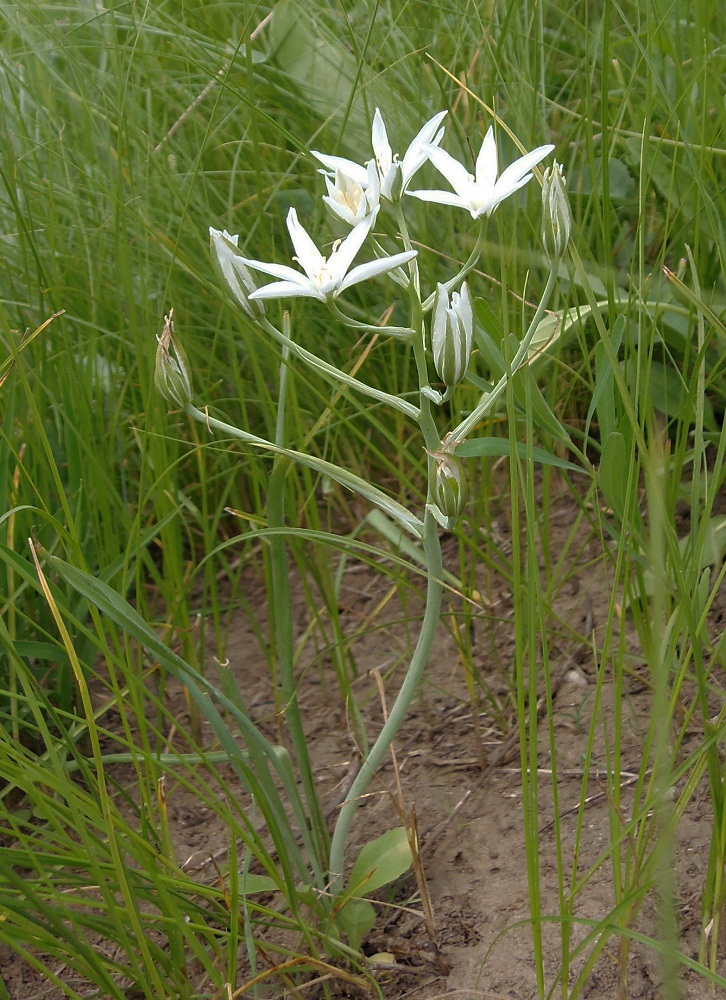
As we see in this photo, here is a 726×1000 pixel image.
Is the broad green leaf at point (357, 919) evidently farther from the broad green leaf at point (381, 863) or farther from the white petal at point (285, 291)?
the white petal at point (285, 291)

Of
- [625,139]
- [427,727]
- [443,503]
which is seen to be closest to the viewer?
[443,503]

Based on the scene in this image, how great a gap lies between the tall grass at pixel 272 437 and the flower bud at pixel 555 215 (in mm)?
49

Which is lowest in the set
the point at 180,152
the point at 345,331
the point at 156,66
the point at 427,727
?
the point at 427,727

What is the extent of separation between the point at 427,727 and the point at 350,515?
373mm

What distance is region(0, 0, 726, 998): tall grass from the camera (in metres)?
0.73

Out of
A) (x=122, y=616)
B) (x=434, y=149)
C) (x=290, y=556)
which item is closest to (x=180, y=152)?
(x=290, y=556)

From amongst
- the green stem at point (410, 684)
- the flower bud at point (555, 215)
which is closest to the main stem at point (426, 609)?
the green stem at point (410, 684)

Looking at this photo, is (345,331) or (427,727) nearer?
(427,727)

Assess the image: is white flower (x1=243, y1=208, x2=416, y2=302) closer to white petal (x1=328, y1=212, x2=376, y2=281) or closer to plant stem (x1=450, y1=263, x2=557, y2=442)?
white petal (x1=328, y1=212, x2=376, y2=281)

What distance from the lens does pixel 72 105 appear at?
162cm

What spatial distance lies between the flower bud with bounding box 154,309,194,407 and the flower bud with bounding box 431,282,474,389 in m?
0.23


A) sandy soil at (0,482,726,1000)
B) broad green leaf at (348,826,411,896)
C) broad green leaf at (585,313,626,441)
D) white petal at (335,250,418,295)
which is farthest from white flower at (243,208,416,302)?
broad green leaf at (348,826,411,896)

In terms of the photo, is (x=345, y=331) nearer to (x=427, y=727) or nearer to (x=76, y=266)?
(x=76, y=266)

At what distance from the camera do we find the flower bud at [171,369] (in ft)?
2.51
